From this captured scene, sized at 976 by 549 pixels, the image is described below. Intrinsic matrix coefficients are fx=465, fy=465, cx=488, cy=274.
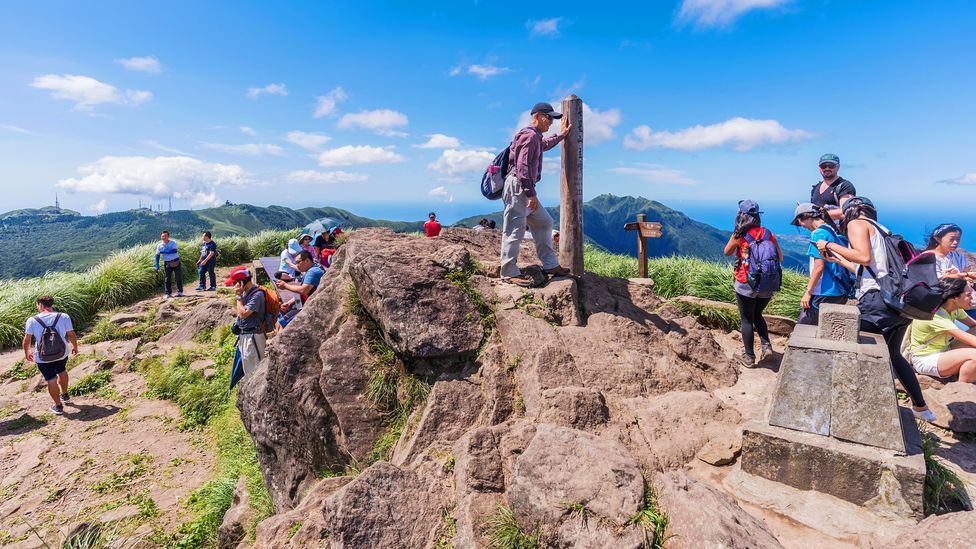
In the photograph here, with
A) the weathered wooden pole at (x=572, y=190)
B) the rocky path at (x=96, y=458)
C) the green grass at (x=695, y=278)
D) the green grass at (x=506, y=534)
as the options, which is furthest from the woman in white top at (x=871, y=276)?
the rocky path at (x=96, y=458)

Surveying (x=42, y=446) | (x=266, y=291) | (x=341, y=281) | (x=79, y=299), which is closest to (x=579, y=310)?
(x=341, y=281)

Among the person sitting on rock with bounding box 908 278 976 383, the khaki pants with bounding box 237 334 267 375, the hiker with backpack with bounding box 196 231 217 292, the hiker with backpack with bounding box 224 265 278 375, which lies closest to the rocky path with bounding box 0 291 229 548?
the khaki pants with bounding box 237 334 267 375

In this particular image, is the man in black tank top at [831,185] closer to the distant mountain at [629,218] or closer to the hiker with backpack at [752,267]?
the hiker with backpack at [752,267]

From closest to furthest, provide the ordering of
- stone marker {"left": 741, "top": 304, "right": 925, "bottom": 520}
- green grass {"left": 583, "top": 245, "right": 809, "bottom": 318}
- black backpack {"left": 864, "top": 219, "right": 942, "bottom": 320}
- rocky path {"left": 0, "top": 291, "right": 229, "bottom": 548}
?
stone marker {"left": 741, "top": 304, "right": 925, "bottom": 520}, black backpack {"left": 864, "top": 219, "right": 942, "bottom": 320}, rocky path {"left": 0, "top": 291, "right": 229, "bottom": 548}, green grass {"left": 583, "top": 245, "right": 809, "bottom": 318}

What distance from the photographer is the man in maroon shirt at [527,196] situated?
5.91 m

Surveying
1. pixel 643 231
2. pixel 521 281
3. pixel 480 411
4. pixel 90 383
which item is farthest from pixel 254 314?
pixel 643 231

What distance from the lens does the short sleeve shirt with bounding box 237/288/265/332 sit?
747 centimetres

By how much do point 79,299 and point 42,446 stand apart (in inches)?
360

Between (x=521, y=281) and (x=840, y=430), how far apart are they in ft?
12.1

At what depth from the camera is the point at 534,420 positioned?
4.41 m

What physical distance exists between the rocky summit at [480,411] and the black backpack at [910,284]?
70.9 inches

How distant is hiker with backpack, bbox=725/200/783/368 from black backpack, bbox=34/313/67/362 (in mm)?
12279

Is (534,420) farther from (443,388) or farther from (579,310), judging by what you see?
(579,310)

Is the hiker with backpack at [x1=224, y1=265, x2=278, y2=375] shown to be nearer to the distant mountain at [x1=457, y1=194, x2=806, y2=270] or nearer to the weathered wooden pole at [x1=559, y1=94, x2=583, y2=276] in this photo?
the weathered wooden pole at [x1=559, y1=94, x2=583, y2=276]
